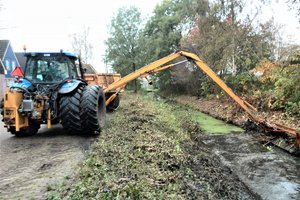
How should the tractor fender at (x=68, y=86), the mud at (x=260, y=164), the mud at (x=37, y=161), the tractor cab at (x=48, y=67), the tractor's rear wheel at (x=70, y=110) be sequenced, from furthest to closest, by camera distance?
the tractor cab at (x=48, y=67), the tractor fender at (x=68, y=86), the tractor's rear wheel at (x=70, y=110), the mud at (x=260, y=164), the mud at (x=37, y=161)

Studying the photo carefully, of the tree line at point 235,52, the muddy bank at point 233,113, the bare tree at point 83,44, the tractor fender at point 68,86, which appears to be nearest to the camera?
the tractor fender at point 68,86

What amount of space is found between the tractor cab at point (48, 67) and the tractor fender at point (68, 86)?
50 cm

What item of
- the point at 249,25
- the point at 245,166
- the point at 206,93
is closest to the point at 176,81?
the point at 206,93

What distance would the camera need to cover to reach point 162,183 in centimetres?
476

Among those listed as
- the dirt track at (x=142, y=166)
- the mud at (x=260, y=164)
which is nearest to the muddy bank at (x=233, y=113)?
the mud at (x=260, y=164)

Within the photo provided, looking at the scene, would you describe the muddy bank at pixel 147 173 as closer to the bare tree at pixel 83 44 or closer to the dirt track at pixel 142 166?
the dirt track at pixel 142 166

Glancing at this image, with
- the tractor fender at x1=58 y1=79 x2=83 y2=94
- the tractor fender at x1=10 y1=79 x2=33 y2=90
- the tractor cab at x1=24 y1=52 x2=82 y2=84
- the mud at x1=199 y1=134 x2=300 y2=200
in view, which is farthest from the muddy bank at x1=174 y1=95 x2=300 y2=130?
the tractor fender at x1=10 y1=79 x2=33 y2=90

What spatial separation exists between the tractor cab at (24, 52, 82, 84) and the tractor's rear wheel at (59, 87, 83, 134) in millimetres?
1101

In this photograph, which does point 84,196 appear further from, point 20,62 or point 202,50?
point 20,62

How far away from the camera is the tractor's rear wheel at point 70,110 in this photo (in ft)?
24.4

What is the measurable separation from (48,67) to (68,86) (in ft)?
4.19

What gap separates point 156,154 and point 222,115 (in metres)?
9.91

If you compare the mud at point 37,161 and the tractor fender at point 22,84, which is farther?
the tractor fender at point 22,84

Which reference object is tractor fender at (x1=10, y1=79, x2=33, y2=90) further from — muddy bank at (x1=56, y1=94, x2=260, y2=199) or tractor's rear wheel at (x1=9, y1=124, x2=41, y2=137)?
muddy bank at (x1=56, y1=94, x2=260, y2=199)
